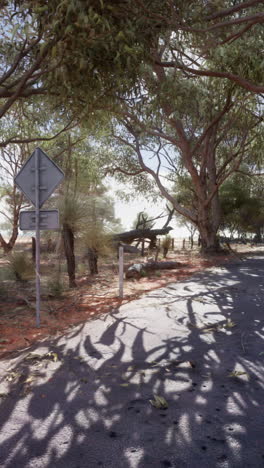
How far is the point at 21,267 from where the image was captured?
1234 centimetres

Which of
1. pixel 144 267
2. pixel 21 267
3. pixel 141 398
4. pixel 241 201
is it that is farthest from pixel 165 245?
pixel 141 398

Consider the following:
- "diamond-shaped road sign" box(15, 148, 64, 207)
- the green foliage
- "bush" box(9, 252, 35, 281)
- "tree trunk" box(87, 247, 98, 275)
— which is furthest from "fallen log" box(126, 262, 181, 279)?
the green foliage

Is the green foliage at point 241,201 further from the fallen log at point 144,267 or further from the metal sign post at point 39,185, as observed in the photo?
the metal sign post at point 39,185

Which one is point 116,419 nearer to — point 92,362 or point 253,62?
point 92,362

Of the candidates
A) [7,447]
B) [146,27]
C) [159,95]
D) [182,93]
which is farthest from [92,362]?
[182,93]

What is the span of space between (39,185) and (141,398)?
168 inches

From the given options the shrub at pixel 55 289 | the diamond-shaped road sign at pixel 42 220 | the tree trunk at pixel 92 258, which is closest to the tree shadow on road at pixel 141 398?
the diamond-shaped road sign at pixel 42 220

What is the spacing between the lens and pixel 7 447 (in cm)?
324

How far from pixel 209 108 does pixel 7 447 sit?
14499 mm

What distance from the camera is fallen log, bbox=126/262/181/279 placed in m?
14.0

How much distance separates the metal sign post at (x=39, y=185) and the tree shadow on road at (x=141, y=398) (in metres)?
1.95

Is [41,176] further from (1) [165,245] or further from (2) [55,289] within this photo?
(1) [165,245]

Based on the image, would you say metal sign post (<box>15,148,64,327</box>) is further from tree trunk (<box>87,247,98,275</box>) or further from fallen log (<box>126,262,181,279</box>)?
fallen log (<box>126,262,181,279</box>)

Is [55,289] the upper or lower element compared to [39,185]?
lower
